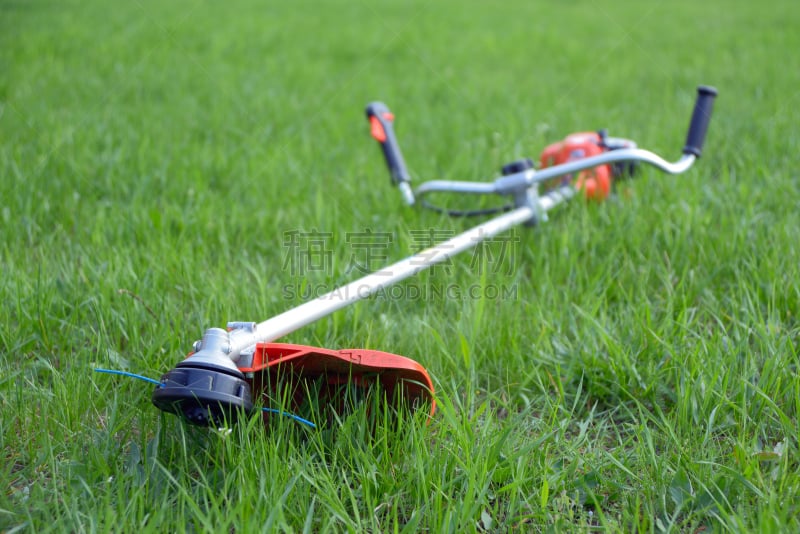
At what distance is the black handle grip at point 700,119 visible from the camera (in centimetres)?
251

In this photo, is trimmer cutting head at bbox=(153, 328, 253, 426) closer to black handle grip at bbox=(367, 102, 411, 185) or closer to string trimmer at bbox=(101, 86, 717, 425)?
string trimmer at bbox=(101, 86, 717, 425)

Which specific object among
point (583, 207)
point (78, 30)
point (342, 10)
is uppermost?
point (342, 10)

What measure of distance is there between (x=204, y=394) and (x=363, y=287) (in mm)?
666

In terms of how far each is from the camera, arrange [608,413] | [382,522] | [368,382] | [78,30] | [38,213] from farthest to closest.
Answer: [78,30], [38,213], [608,413], [368,382], [382,522]

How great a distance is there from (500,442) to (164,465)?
0.72 meters

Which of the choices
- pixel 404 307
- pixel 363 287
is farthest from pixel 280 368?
pixel 404 307

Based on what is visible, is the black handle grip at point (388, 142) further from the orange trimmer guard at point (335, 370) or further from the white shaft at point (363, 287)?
the orange trimmer guard at point (335, 370)

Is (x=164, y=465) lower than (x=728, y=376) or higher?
lower

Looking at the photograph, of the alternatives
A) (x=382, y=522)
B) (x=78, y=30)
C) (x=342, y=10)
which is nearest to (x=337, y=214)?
(x=382, y=522)

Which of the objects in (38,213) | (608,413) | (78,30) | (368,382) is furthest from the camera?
(78,30)

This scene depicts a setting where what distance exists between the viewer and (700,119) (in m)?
2.56

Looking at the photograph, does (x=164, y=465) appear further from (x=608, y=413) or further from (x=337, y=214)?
(x=337, y=214)

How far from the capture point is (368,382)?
1.51m

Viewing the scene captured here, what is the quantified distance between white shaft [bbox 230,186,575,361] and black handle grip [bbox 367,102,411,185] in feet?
1.77
